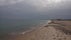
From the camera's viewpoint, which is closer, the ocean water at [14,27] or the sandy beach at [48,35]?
the sandy beach at [48,35]

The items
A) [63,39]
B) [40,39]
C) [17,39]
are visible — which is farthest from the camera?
[17,39]

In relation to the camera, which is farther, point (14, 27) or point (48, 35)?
point (14, 27)

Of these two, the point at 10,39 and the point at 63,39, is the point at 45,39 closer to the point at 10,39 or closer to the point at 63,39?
the point at 63,39

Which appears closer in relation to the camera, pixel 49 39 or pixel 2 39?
pixel 49 39

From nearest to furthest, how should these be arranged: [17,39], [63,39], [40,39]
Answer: [63,39]
[40,39]
[17,39]

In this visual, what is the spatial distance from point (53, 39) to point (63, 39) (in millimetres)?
753

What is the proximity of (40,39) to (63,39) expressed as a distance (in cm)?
193

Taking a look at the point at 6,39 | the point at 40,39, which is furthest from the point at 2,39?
the point at 40,39

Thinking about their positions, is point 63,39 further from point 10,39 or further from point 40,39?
point 10,39

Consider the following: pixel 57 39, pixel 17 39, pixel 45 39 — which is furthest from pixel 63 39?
pixel 17 39

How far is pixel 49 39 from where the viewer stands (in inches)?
471

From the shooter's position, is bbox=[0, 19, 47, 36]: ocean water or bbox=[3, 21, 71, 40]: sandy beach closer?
bbox=[3, 21, 71, 40]: sandy beach

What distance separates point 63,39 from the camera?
11633 millimetres

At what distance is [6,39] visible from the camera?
1616 centimetres
